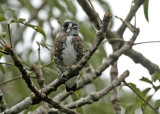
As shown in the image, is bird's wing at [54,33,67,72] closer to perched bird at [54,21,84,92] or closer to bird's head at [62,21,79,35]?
perched bird at [54,21,84,92]

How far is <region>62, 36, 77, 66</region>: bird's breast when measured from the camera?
11.0 ft

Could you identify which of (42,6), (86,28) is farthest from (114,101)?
(42,6)

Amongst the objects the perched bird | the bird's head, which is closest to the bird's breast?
the perched bird

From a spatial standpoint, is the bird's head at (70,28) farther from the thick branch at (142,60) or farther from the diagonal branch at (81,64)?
the diagonal branch at (81,64)

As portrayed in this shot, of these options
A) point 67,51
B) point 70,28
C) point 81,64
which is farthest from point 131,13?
point 81,64

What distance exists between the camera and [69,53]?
3348 mm

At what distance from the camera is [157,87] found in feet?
10.2

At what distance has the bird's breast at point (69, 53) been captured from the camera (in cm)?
336

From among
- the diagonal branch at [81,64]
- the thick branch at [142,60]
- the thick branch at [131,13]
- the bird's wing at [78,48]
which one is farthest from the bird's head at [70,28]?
the diagonal branch at [81,64]

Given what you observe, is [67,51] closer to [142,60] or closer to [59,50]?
[59,50]

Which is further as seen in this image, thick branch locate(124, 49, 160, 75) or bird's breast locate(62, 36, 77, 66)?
thick branch locate(124, 49, 160, 75)

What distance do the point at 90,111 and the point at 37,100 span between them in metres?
2.01

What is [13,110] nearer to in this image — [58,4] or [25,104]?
[25,104]

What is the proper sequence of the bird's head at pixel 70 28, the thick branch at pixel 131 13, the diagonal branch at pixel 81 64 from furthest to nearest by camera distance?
the bird's head at pixel 70 28 → the thick branch at pixel 131 13 → the diagonal branch at pixel 81 64
